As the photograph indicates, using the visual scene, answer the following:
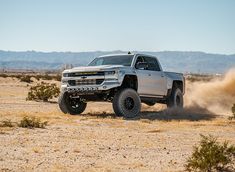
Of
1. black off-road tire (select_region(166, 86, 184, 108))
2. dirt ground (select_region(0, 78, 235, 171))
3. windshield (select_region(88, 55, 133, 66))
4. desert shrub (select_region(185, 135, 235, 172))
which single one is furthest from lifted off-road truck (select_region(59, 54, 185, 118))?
desert shrub (select_region(185, 135, 235, 172))

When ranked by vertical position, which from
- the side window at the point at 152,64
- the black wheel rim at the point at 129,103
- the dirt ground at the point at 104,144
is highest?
the side window at the point at 152,64

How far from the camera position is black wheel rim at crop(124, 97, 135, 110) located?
15455 millimetres

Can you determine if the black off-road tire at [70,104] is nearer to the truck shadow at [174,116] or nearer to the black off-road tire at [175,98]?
the truck shadow at [174,116]

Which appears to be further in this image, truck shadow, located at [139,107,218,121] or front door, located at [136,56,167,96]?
front door, located at [136,56,167,96]

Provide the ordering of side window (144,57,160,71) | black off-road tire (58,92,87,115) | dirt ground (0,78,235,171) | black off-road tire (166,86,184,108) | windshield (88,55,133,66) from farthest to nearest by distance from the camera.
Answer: black off-road tire (166,86,184,108), side window (144,57,160,71), black off-road tire (58,92,87,115), windshield (88,55,133,66), dirt ground (0,78,235,171)

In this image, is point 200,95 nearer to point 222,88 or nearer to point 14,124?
point 222,88

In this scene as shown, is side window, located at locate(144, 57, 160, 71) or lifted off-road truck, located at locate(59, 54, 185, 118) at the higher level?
side window, located at locate(144, 57, 160, 71)

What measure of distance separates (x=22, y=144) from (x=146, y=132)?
11.7 feet

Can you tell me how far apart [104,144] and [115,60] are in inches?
289

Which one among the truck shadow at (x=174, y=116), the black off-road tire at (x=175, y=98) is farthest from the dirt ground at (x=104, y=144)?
the black off-road tire at (x=175, y=98)

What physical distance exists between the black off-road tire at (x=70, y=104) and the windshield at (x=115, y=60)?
147 centimetres

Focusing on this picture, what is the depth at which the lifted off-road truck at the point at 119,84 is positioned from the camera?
15.1m

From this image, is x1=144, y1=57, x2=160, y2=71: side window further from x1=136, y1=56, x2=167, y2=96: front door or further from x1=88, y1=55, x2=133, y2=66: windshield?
x1=88, y1=55, x2=133, y2=66: windshield

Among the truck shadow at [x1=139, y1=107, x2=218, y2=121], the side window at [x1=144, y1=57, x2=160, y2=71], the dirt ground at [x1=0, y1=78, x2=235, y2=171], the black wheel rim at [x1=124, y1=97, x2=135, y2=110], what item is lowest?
the truck shadow at [x1=139, y1=107, x2=218, y2=121]
